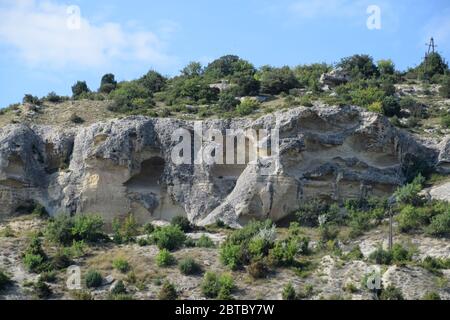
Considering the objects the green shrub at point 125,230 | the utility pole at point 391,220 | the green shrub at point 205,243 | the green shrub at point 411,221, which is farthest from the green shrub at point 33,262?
the green shrub at point 411,221

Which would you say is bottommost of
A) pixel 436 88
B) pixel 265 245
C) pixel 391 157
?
pixel 265 245

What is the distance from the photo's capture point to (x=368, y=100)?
6334cm

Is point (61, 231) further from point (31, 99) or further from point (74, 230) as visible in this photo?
point (31, 99)

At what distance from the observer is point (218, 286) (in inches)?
1666

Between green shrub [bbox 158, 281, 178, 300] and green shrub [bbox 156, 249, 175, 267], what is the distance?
2506mm

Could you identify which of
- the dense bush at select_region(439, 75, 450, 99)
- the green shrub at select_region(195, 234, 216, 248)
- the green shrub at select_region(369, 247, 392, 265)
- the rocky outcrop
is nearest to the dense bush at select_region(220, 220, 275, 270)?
the green shrub at select_region(195, 234, 216, 248)

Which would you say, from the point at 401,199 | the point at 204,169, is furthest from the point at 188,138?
the point at 401,199

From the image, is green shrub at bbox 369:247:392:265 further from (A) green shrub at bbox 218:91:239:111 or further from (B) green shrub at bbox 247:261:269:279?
(A) green shrub at bbox 218:91:239:111

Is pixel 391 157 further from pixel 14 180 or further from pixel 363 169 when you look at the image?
pixel 14 180

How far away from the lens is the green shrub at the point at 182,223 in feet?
162

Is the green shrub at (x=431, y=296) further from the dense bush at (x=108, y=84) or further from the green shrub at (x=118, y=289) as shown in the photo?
the dense bush at (x=108, y=84)

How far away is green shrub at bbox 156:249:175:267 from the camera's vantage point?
44.7 metres

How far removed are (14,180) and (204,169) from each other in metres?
9.18

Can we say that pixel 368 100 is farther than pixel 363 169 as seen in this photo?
Yes
